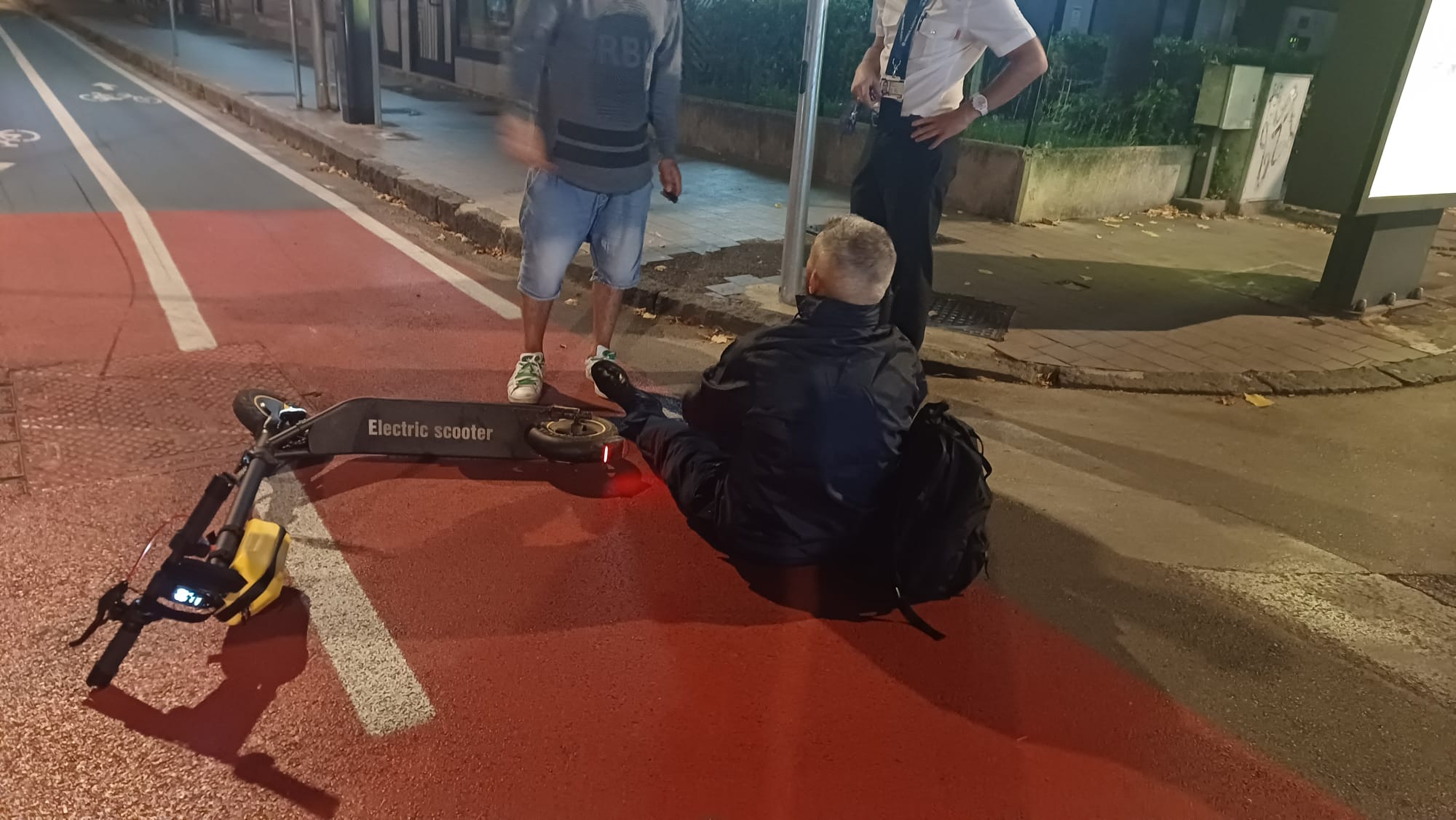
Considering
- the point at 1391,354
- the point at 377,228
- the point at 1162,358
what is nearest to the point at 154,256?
the point at 377,228

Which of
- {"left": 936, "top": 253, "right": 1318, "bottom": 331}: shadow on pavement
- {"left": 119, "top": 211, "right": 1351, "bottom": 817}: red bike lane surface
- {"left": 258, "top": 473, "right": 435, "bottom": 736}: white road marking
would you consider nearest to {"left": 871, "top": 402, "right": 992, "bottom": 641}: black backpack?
{"left": 119, "top": 211, "right": 1351, "bottom": 817}: red bike lane surface

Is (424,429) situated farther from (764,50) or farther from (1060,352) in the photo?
(764,50)

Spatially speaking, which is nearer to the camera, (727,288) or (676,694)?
(676,694)

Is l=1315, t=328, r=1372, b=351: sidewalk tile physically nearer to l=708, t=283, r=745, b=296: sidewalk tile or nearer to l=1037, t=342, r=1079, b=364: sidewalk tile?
l=1037, t=342, r=1079, b=364: sidewalk tile

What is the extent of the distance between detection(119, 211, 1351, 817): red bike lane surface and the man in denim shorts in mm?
1049

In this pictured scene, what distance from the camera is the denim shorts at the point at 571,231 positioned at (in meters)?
4.17

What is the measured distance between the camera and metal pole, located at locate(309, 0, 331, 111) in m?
13.1

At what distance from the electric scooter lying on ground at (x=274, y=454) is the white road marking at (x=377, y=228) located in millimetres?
2091

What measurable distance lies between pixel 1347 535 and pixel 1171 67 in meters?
8.66

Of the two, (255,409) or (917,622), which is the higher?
(255,409)

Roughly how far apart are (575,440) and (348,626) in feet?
3.63

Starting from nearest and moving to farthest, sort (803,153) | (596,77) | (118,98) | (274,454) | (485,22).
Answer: (274,454) → (596,77) → (803,153) → (118,98) → (485,22)

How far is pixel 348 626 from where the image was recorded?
2.79m

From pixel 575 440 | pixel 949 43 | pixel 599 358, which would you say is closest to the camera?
pixel 575 440
